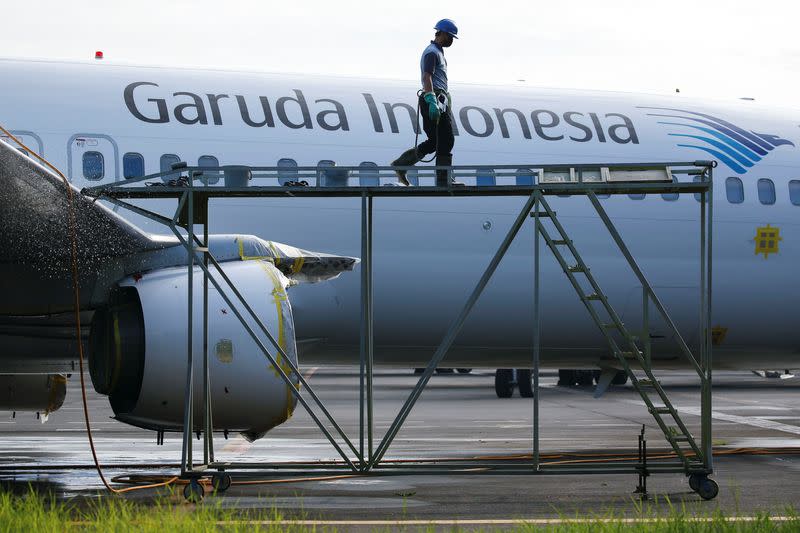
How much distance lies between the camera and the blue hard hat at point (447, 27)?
44.0 feet

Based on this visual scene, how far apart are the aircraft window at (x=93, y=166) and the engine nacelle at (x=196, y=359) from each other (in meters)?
2.46

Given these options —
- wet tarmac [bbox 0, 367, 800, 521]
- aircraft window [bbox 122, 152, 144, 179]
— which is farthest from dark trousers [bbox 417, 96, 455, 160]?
aircraft window [bbox 122, 152, 144, 179]

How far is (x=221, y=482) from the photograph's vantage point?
43.4ft

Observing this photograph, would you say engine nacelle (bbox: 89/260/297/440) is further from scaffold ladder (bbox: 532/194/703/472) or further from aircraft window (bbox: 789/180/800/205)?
aircraft window (bbox: 789/180/800/205)

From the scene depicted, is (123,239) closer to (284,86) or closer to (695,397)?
(284,86)

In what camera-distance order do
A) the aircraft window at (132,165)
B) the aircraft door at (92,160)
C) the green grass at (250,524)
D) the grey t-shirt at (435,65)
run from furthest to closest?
the aircraft window at (132,165)
the aircraft door at (92,160)
the grey t-shirt at (435,65)
the green grass at (250,524)

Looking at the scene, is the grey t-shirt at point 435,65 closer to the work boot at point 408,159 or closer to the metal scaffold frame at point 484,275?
the work boot at point 408,159

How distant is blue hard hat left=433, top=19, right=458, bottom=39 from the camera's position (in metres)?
13.4

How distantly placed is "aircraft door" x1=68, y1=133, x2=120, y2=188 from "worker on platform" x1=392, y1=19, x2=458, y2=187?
365 centimetres

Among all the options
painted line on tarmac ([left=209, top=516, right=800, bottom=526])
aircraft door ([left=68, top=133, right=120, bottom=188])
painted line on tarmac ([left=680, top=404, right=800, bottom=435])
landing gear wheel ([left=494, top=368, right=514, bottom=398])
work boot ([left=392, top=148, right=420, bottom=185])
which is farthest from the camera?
landing gear wheel ([left=494, top=368, right=514, bottom=398])

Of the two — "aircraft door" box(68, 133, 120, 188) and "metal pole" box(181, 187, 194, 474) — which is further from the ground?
"aircraft door" box(68, 133, 120, 188)

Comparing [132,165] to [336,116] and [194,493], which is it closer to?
[336,116]

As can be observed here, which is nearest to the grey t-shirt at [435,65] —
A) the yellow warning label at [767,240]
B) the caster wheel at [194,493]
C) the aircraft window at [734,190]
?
the caster wheel at [194,493]

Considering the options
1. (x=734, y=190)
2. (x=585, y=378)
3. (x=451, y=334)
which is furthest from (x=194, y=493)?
(x=585, y=378)
